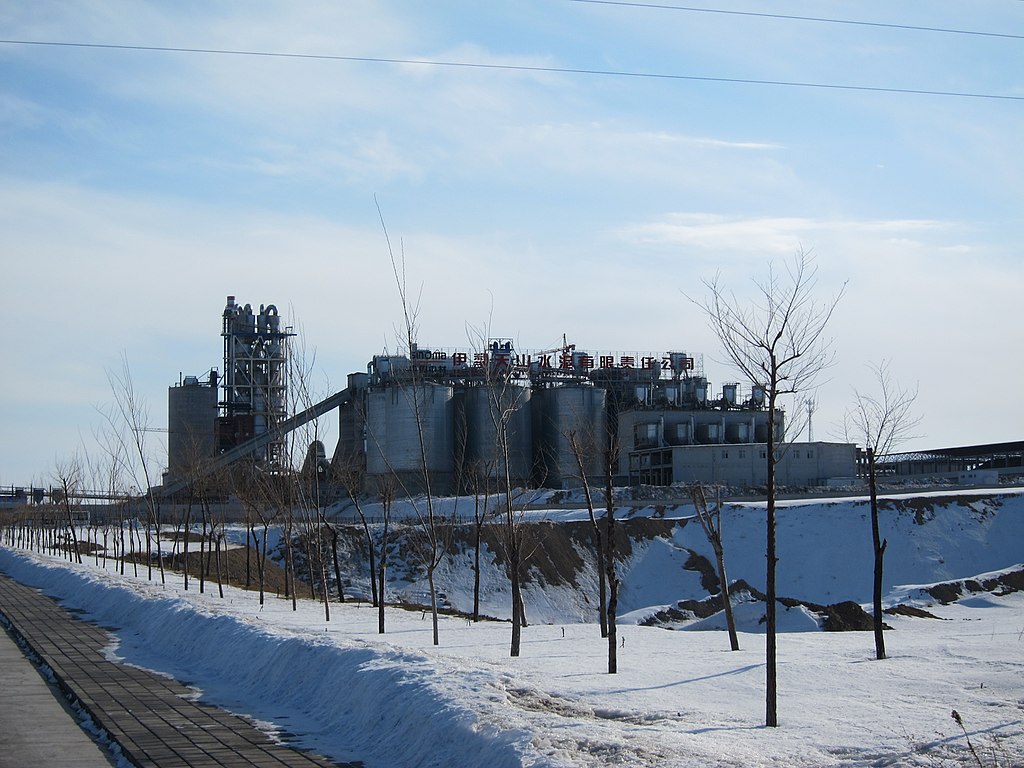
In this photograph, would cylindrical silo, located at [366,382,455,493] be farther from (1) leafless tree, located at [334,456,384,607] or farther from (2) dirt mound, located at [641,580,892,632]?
(2) dirt mound, located at [641,580,892,632]

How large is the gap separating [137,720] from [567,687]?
5470mm

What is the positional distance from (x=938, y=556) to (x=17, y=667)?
48.3m

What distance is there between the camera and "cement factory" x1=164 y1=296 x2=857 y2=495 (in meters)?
80.9

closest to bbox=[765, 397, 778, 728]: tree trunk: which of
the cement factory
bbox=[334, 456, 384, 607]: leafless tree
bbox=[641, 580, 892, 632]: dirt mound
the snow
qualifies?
the snow

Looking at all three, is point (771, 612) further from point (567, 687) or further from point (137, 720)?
point (137, 720)

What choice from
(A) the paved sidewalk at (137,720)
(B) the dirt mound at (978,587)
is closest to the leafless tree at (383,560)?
(A) the paved sidewalk at (137,720)

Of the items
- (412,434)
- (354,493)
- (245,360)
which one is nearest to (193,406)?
(245,360)

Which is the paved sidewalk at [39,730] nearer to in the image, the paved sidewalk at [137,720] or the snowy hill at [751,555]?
the paved sidewalk at [137,720]

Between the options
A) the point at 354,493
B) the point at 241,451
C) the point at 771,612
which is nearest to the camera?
the point at 771,612

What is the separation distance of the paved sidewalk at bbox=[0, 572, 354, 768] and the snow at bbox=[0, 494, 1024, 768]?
1.75ft

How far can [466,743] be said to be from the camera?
33.4 feet

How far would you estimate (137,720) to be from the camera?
1286 cm

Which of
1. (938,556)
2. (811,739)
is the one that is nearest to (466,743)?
(811,739)

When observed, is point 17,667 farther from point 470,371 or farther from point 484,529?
point 470,371
